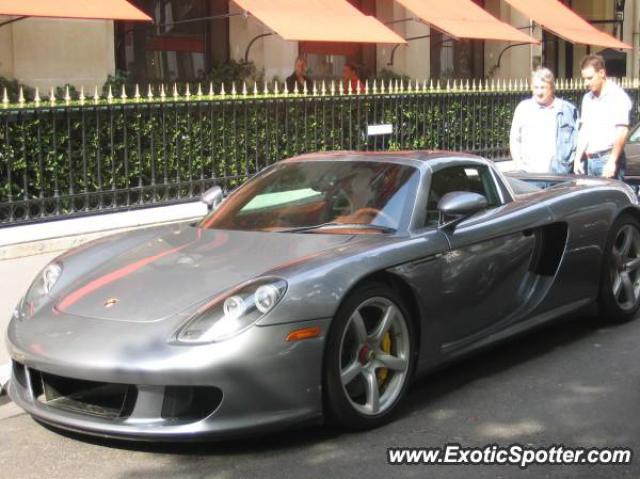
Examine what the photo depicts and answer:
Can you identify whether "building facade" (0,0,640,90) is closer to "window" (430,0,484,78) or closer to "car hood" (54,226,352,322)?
"window" (430,0,484,78)

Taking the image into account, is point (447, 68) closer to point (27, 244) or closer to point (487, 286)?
point (27, 244)

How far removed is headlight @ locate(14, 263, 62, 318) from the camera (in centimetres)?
487

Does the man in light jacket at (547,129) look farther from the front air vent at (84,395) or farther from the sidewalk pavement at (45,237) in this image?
the front air vent at (84,395)

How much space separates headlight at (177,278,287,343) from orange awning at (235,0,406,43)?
8256 mm

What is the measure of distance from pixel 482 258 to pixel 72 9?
20.9 ft

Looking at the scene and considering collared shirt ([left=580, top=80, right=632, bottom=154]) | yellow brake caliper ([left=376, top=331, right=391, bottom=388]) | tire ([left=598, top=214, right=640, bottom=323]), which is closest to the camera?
yellow brake caliper ([left=376, top=331, right=391, bottom=388])

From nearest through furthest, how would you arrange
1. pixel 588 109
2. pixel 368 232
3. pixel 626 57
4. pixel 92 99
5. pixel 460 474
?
1. pixel 460 474
2. pixel 368 232
3. pixel 588 109
4. pixel 92 99
5. pixel 626 57

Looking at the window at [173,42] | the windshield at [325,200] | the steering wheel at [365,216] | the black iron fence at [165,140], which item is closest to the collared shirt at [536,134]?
the windshield at [325,200]

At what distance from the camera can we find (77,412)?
171 inches

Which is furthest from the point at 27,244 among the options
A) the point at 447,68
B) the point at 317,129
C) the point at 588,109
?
the point at 447,68

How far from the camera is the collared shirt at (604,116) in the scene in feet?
28.5

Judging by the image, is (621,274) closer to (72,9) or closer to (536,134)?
(536,134)

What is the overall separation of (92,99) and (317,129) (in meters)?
3.27

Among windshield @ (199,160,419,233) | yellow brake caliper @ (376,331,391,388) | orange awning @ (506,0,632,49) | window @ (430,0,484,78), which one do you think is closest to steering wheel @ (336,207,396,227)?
windshield @ (199,160,419,233)
